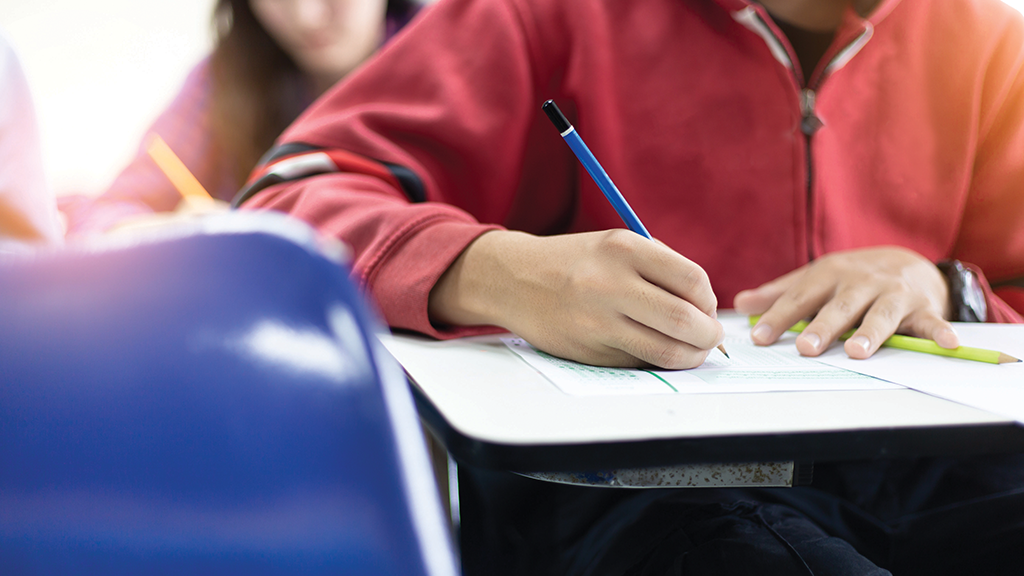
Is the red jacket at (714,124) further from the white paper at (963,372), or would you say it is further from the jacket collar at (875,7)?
the white paper at (963,372)

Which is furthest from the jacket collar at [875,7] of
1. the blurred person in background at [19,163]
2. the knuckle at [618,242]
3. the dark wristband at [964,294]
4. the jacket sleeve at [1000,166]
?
the blurred person in background at [19,163]

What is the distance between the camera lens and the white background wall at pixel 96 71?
125cm

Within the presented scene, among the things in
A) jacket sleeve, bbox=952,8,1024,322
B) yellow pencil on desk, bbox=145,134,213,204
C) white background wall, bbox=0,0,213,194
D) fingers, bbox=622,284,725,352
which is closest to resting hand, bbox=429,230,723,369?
fingers, bbox=622,284,725,352

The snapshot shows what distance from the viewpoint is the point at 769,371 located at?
1.04 feet

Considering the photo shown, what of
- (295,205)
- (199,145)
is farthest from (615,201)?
(199,145)

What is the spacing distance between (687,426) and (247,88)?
4.38 ft

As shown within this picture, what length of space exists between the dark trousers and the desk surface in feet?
0.27

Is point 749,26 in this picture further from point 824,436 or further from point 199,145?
point 199,145

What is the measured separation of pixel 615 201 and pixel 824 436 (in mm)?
196

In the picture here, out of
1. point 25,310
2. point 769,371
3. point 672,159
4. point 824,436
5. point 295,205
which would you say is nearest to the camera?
point 25,310

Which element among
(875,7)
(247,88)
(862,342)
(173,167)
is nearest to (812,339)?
(862,342)

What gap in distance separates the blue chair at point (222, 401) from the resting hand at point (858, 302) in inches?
12.8

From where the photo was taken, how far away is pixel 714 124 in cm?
61

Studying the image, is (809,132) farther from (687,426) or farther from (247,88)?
(247,88)
